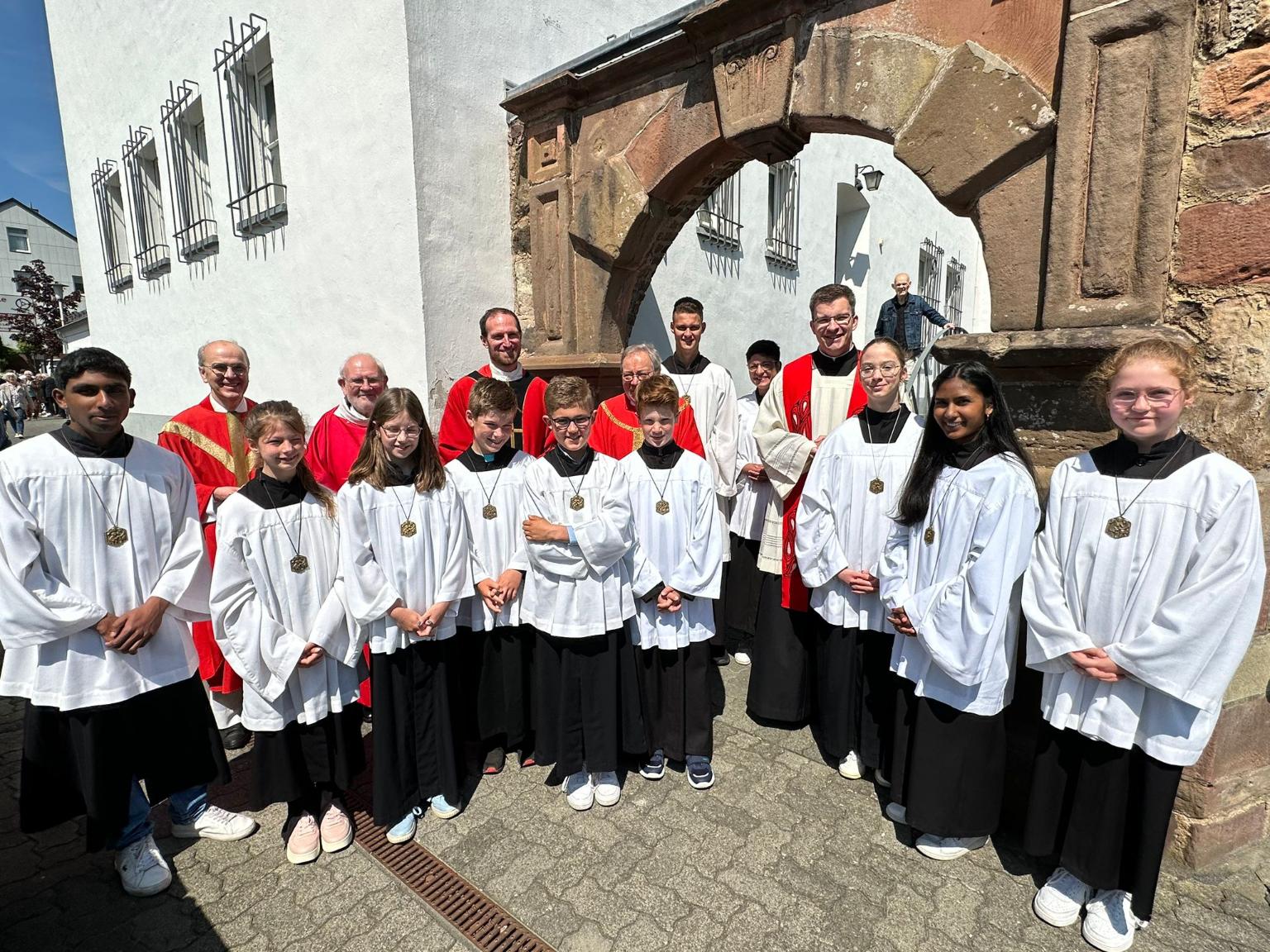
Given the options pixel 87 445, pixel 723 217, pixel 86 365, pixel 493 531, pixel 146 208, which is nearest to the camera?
pixel 86 365

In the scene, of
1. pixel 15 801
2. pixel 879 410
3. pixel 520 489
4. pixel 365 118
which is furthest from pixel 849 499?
pixel 365 118

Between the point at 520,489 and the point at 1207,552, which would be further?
the point at 520,489

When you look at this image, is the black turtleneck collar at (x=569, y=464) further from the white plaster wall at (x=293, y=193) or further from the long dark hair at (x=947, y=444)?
the white plaster wall at (x=293, y=193)

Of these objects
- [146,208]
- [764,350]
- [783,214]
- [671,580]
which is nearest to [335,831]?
[671,580]

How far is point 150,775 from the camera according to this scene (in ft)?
8.08

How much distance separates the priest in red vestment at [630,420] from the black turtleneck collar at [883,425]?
3.10 feet

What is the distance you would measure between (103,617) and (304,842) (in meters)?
1.11

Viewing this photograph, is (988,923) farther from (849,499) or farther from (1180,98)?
(1180,98)

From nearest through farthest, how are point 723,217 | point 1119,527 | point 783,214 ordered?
point 1119,527
point 723,217
point 783,214

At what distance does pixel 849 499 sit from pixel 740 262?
18.0 feet

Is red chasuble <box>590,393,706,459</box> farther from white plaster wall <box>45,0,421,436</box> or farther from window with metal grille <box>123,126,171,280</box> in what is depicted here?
window with metal grille <box>123,126,171,280</box>

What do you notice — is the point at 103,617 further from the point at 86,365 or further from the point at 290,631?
the point at 86,365

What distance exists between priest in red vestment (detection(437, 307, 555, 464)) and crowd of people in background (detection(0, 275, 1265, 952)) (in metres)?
0.49

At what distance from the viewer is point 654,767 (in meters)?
3.04
